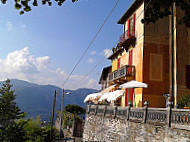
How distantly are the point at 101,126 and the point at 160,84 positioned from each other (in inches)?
238

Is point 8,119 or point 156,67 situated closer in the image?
point 156,67

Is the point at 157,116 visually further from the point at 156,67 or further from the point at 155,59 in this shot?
Result: the point at 155,59

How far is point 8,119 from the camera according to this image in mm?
29766

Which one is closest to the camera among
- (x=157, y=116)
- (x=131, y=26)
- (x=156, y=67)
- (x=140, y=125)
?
(x=157, y=116)

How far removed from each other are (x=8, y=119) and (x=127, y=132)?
23030 mm

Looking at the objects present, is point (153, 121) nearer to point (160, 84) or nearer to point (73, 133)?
point (160, 84)

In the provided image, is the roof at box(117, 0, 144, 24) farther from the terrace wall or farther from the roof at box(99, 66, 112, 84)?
the roof at box(99, 66, 112, 84)

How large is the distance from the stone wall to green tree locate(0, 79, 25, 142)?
10954mm

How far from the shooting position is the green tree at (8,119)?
86.4 feet

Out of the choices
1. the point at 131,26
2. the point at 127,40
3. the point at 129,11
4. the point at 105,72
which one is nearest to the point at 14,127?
the point at 105,72

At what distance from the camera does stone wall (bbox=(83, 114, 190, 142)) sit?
8.29m

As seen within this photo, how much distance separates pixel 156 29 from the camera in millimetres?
17984

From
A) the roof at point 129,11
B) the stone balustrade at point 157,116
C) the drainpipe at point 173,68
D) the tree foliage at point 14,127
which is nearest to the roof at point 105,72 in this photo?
the roof at point 129,11

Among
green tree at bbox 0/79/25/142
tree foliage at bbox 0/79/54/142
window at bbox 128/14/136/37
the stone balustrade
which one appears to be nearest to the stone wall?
the stone balustrade
